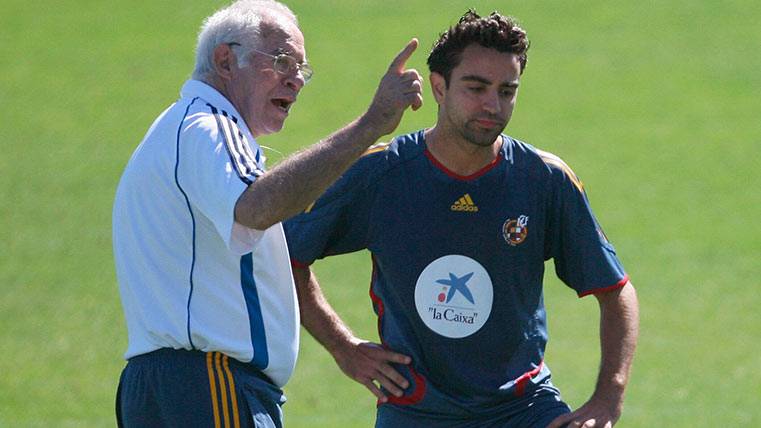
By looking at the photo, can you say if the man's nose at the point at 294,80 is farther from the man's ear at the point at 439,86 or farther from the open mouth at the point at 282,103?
the man's ear at the point at 439,86

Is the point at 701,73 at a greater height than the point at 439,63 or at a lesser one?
greater

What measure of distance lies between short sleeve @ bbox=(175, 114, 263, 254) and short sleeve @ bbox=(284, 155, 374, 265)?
1141mm

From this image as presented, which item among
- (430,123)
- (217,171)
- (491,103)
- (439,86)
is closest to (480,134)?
(491,103)

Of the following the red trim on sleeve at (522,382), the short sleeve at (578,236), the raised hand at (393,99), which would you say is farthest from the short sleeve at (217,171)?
the red trim on sleeve at (522,382)

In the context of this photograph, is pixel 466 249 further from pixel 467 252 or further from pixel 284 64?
pixel 284 64

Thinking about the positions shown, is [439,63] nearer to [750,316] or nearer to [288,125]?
[750,316]

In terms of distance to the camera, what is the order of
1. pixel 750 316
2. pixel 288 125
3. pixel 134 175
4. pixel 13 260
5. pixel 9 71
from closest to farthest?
pixel 134 175 < pixel 750 316 < pixel 13 260 < pixel 288 125 < pixel 9 71

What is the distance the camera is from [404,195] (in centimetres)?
566

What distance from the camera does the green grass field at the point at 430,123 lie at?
37.6 ft

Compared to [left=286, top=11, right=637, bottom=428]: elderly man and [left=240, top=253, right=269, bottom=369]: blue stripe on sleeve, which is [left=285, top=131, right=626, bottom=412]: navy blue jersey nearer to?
[left=286, top=11, right=637, bottom=428]: elderly man

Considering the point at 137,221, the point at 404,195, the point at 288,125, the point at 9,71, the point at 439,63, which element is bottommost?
the point at 137,221

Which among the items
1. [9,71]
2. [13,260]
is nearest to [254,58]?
[13,260]

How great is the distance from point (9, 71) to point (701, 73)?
10.1 m

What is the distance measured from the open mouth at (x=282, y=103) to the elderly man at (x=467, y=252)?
79cm
